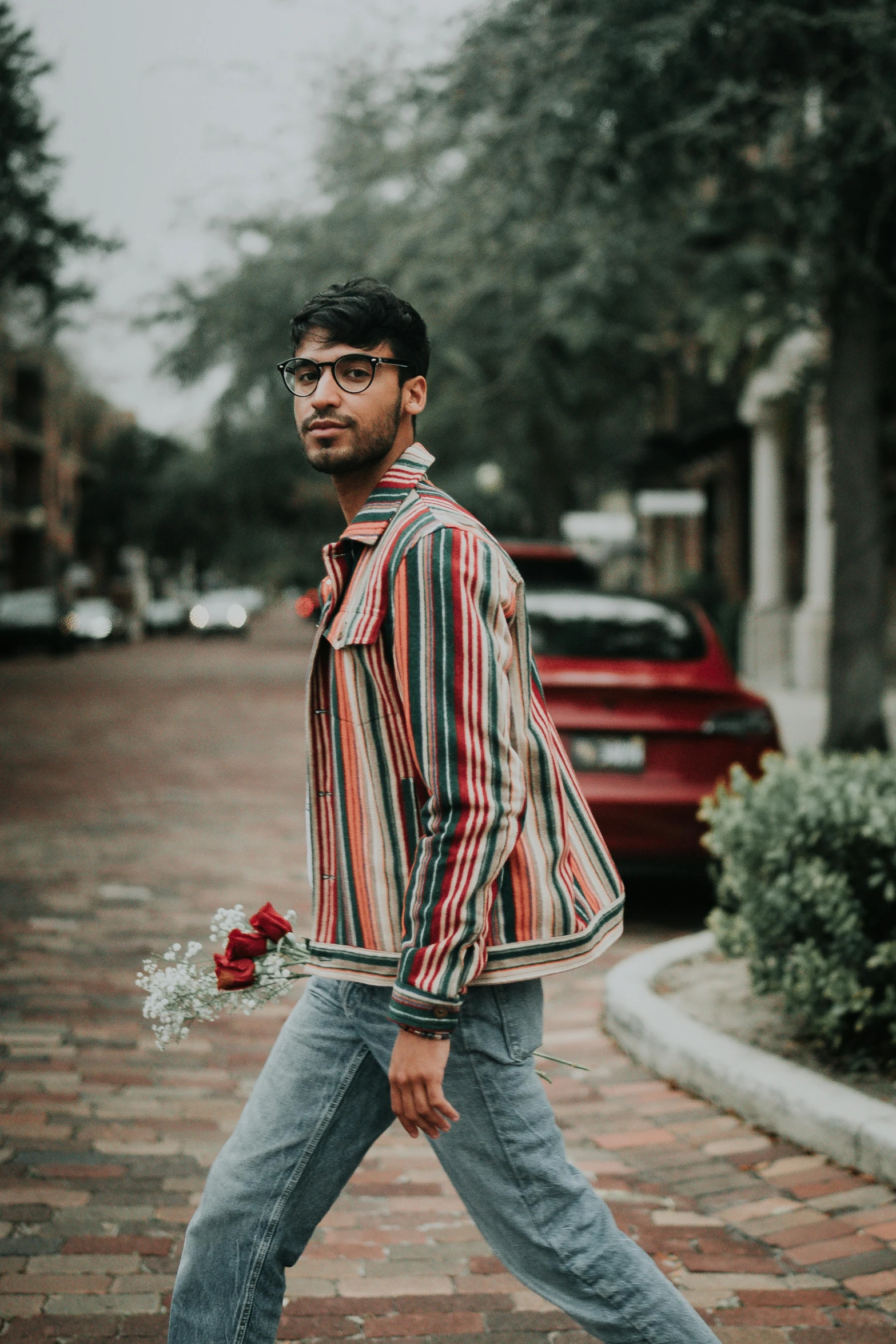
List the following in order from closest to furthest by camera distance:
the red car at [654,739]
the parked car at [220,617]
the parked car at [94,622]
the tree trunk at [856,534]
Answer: the red car at [654,739] < the tree trunk at [856,534] < the parked car at [94,622] < the parked car at [220,617]

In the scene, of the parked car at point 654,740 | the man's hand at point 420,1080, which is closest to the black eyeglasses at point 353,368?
the man's hand at point 420,1080

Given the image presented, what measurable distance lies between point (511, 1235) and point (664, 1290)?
23 cm

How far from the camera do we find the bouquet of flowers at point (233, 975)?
223 cm

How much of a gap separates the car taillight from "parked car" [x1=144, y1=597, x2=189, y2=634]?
183 feet

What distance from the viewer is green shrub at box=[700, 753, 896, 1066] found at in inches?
167

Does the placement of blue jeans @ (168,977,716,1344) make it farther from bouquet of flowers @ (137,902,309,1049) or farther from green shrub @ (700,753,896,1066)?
green shrub @ (700,753,896,1066)

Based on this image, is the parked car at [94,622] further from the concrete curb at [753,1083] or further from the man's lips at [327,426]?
the man's lips at [327,426]

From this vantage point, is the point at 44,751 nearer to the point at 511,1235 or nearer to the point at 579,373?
the point at 579,373

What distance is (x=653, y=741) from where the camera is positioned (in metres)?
6.86

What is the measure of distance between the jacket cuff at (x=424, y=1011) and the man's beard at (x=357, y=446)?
774 mm

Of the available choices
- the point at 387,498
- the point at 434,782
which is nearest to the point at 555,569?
the point at 387,498

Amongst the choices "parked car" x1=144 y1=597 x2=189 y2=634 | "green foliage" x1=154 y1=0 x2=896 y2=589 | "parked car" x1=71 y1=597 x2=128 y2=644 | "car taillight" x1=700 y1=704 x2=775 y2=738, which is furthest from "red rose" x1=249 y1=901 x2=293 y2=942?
"parked car" x1=144 y1=597 x2=189 y2=634

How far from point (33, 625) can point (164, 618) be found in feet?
78.4

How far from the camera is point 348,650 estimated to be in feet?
6.86
